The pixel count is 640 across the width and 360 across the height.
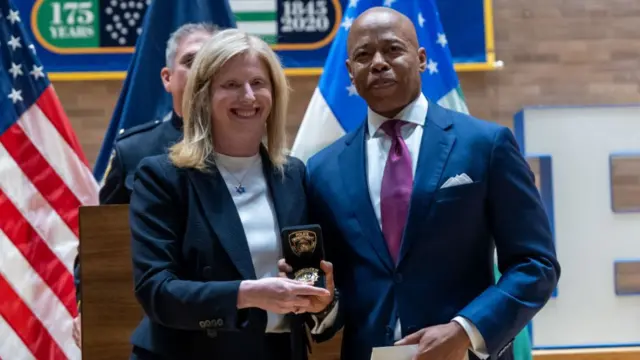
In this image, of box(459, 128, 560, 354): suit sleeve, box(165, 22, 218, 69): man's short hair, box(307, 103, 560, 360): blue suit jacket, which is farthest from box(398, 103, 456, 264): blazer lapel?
box(165, 22, 218, 69): man's short hair

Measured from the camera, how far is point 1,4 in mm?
3148

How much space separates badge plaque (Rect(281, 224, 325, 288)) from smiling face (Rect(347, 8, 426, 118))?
1.47ft

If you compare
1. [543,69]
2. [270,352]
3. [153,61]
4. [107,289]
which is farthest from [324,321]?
[543,69]

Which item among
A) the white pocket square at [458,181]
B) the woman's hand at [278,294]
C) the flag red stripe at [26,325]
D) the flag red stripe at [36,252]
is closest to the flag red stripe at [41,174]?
the flag red stripe at [36,252]

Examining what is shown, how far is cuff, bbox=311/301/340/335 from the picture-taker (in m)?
1.61

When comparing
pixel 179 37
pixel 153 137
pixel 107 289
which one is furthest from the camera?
pixel 179 37

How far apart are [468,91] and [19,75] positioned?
227cm

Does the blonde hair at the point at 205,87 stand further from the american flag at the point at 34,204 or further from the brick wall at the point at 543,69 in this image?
the brick wall at the point at 543,69

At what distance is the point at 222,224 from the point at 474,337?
58 centimetres

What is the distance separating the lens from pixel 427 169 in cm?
166

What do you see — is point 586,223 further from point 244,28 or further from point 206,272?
point 206,272

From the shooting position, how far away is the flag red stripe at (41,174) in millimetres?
2988

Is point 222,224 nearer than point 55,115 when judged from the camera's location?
Yes

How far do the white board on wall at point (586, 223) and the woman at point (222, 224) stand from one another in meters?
2.42
